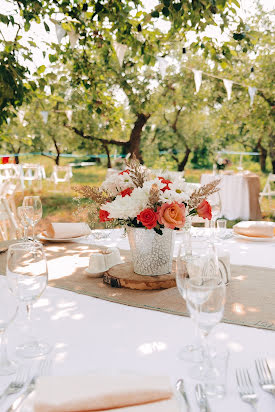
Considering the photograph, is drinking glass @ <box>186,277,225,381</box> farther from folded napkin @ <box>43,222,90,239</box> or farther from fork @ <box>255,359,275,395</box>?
folded napkin @ <box>43,222,90,239</box>

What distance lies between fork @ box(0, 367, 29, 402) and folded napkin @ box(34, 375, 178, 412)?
10 cm

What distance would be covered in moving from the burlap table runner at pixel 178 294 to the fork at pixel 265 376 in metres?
0.24

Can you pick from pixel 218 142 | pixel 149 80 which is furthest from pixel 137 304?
pixel 218 142

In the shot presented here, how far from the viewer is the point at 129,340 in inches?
44.7

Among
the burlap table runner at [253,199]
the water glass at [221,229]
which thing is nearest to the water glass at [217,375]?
the water glass at [221,229]

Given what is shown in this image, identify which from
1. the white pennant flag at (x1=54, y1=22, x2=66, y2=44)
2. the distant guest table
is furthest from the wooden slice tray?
the distant guest table

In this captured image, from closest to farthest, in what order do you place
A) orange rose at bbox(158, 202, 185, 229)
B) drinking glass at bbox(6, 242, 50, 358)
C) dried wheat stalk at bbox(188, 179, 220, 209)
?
1. drinking glass at bbox(6, 242, 50, 358)
2. orange rose at bbox(158, 202, 185, 229)
3. dried wheat stalk at bbox(188, 179, 220, 209)

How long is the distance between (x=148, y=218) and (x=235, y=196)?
710cm

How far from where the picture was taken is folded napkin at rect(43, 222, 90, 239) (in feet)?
7.60

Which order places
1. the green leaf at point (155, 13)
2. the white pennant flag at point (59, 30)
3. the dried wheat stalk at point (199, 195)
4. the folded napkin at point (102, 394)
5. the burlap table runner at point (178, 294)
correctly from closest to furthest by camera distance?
the folded napkin at point (102, 394) → the burlap table runner at point (178, 294) → the dried wheat stalk at point (199, 195) → the green leaf at point (155, 13) → the white pennant flag at point (59, 30)

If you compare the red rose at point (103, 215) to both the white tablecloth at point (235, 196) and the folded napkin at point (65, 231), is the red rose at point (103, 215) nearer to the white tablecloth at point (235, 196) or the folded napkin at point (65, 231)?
the folded napkin at point (65, 231)

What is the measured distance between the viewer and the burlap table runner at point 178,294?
4.25 ft

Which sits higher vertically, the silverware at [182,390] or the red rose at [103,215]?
the red rose at [103,215]

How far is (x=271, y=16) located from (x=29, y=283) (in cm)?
1128
